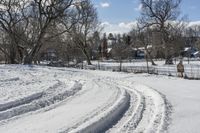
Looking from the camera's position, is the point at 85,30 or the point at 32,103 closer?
the point at 32,103

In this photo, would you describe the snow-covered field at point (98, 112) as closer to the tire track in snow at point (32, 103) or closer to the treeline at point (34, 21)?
the tire track in snow at point (32, 103)

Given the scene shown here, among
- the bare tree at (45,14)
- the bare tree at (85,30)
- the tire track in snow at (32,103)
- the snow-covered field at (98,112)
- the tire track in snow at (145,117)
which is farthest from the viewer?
the bare tree at (85,30)

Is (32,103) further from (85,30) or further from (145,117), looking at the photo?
(85,30)

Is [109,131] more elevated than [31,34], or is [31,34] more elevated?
[31,34]

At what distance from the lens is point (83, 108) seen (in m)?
14.1

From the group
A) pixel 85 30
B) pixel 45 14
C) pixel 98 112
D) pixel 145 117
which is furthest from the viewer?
pixel 85 30

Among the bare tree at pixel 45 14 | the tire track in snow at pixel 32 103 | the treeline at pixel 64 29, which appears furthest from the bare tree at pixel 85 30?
the tire track in snow at pixel 32 103

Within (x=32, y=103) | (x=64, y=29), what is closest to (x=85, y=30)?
(x=64, y=29)

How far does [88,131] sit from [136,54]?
400 feet

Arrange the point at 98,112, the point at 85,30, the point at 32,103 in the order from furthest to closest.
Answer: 1. the point at 85,30
2. the point at 32,103
3. the point at 98,112

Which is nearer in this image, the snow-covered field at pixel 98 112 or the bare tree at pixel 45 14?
the snow-covered field at pixel 98 112

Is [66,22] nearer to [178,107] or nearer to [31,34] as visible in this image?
[31,34]

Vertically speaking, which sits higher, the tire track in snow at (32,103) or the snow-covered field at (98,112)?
the tire track in snow at (32,103)

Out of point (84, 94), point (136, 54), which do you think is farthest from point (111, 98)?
point (136, 54)
